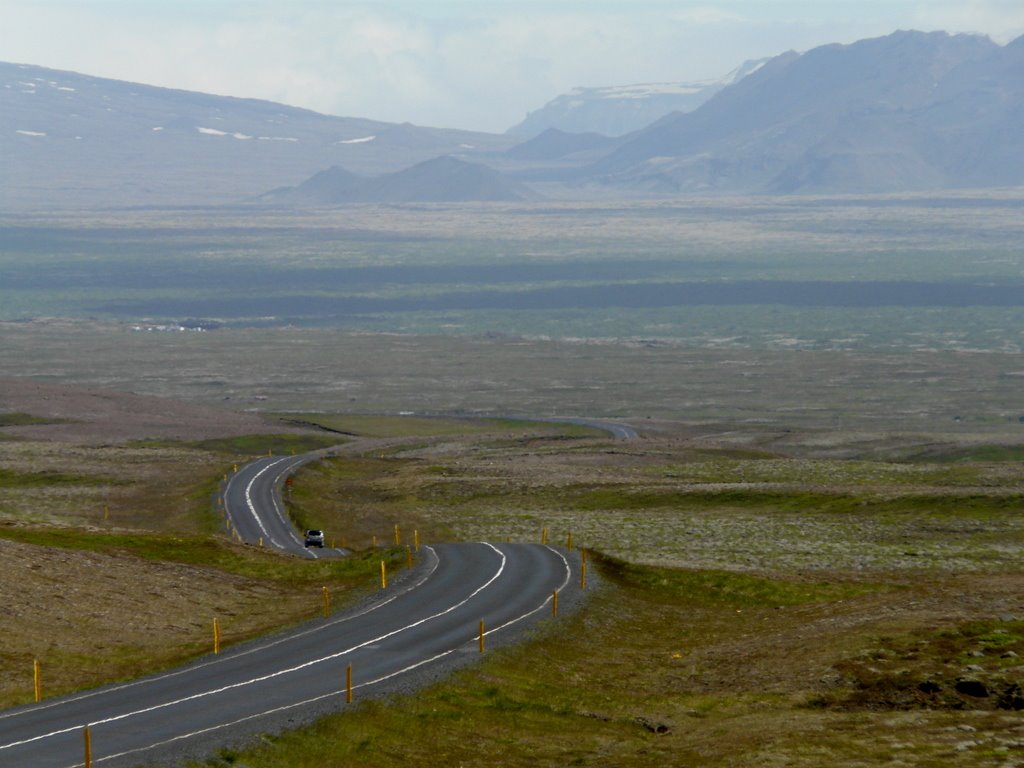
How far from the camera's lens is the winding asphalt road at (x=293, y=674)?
3416 cm

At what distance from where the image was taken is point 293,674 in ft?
135

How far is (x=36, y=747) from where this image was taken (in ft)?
110

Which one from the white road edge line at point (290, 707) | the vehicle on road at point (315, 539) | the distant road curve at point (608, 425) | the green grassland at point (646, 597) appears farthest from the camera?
the distant road curve at point (608, 425)

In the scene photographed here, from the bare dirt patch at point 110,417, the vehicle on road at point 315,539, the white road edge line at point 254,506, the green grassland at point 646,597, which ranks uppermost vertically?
the green grassland at point 646,597

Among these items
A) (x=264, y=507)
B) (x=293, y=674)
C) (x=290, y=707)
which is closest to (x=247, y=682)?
(x=293, y=674)

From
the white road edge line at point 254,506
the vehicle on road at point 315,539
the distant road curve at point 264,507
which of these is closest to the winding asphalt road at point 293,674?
the vehicle on road at point 315,539

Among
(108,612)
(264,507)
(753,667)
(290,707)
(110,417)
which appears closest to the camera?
(290,707)

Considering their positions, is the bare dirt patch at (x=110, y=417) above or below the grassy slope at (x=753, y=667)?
below

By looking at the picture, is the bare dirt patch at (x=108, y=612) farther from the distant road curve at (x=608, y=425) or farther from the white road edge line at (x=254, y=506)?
the distant road curve at (x=608, y=425)

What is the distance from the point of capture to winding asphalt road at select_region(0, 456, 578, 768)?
3416cm

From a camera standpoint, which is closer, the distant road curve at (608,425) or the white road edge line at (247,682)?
the white road edge line at (247,682)

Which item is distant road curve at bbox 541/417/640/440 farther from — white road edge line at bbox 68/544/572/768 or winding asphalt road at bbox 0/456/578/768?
white road edge line at bbox 68/544/572/768

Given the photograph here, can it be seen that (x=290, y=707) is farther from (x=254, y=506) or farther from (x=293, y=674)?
(x=254, y=506)

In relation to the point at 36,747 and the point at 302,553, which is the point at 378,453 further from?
the point at 36,747
